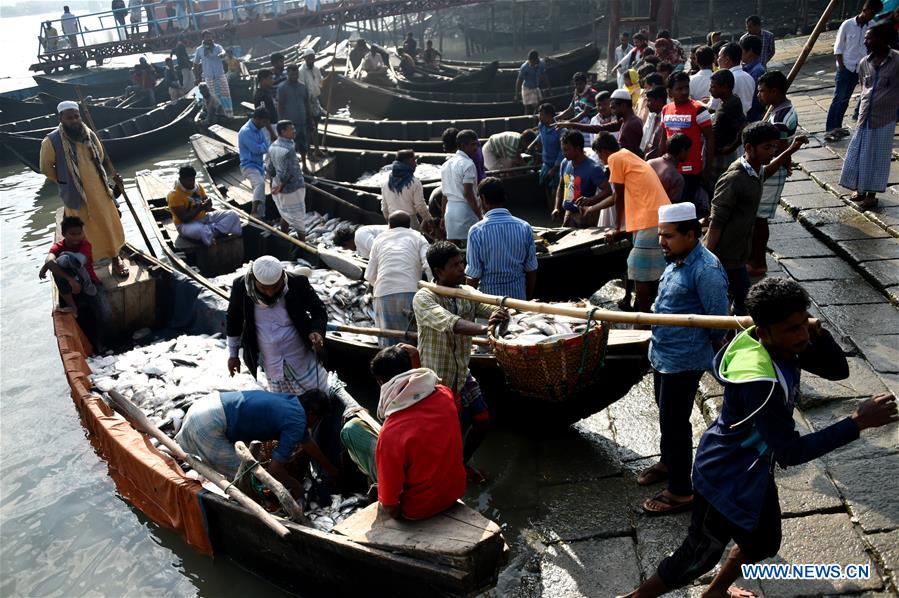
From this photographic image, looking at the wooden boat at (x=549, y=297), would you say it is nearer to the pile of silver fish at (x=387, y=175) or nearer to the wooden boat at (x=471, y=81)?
the pile of silver fish at (x=387, y=175)

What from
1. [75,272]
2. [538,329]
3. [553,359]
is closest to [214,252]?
[75,272]

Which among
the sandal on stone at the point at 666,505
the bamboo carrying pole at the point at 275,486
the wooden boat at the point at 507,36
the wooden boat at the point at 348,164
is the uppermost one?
the wooden boat at the point at 507,36

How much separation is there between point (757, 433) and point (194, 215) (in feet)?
26.5

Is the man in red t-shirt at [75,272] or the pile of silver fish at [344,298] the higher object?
the man in red t-shirt at [75,272]

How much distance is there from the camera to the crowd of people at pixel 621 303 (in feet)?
9.87

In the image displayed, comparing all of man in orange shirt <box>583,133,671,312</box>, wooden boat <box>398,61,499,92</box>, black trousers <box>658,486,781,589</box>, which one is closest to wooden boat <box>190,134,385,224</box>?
man in orange shirt <box>583,133,671,312</box>

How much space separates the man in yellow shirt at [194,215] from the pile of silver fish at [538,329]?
5.40 m

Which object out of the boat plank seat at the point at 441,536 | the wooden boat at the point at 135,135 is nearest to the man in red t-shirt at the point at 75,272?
the boat plank seat at the point at 441,536

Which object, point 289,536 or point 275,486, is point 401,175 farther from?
point 289,536

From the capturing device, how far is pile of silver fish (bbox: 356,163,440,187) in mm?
10859

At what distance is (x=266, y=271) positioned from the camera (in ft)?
16.1

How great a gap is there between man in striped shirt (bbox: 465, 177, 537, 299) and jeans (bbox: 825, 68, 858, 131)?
6076 millimetres

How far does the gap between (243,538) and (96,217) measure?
5195 mm

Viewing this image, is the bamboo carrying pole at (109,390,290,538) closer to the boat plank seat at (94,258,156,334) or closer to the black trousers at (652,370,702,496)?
the black trousers at (652,370,702,496)
